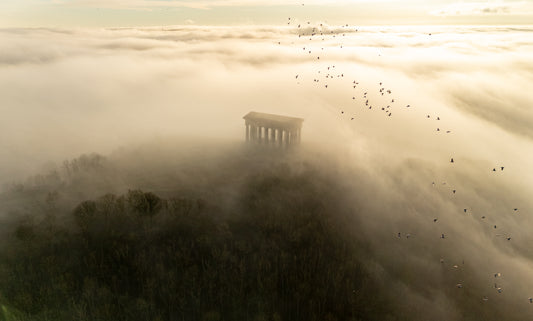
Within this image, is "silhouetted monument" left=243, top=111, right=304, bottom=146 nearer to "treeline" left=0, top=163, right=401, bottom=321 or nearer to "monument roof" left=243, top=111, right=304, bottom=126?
"monument roof" left=243, top=111, right=304, bottom=126

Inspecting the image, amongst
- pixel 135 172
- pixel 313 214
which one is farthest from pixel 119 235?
pixel 313 214

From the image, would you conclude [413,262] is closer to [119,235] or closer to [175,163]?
[119,235]

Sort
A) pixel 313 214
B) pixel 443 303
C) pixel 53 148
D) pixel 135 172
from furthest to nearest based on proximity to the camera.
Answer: pixel 53 148 < pixel 135 172 < pixel 313 214 < pixel 443 303

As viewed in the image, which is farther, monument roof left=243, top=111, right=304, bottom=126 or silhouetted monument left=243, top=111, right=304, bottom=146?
silhouetted monument left=243, top=111, right=304, bottom=146

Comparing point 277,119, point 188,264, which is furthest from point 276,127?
point 188,264

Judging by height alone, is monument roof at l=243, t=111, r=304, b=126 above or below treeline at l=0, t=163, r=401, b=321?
above

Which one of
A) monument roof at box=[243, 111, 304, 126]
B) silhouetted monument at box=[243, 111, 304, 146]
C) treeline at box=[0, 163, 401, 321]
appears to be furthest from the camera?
silhouetted monument at box=[243, 111, 304, 146]

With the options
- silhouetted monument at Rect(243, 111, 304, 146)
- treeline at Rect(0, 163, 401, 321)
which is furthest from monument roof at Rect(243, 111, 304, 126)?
treeline at Rect(0, 163, 401, 321)

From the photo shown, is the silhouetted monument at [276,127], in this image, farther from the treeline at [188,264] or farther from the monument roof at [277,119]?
the treeline at [188,264]
